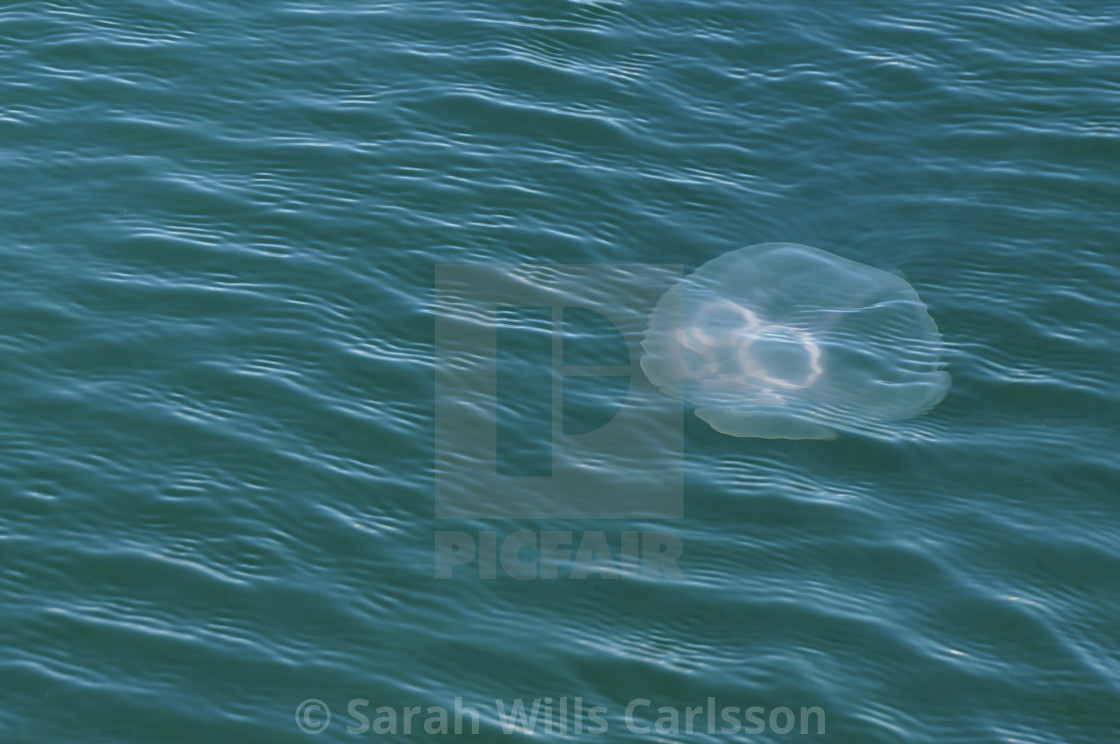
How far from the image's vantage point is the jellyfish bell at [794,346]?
33.6 ft

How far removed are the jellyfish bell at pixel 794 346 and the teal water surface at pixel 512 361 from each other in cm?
24

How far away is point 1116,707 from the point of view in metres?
8.09

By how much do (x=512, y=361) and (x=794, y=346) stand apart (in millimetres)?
2395

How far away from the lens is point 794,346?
1078cm

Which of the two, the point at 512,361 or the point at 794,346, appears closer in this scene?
the point at 512,361

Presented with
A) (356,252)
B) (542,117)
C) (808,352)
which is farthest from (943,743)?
(542,117)

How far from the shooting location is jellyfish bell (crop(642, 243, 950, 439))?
33.6 feet

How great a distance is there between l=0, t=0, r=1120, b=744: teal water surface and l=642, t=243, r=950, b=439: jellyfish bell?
242 mm

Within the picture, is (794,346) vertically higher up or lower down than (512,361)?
higher up

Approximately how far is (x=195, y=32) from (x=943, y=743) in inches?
404

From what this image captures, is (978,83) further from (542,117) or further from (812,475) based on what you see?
(812,475)

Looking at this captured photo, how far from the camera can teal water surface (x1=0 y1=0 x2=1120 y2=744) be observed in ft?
26.5

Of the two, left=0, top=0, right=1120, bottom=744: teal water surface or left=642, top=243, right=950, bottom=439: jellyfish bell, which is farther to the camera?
left=642, top=243, right=950, bottom=439: jellyfish bell

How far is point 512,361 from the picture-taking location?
10500 millimetres
